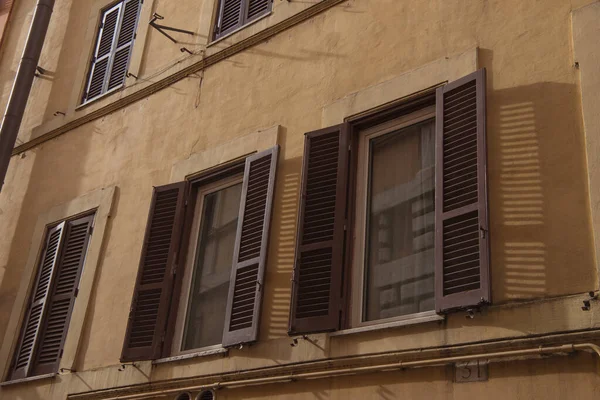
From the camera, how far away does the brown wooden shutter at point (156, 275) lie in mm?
7957

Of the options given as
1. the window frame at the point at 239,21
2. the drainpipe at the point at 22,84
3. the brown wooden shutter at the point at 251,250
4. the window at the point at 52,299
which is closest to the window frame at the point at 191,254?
the brown wooden shutter at the point at 251,250

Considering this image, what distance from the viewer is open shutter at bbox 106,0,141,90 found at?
1064cm

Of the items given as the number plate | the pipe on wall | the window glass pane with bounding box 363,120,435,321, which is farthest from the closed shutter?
the number plate

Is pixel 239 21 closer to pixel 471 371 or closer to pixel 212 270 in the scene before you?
pixel 212 270

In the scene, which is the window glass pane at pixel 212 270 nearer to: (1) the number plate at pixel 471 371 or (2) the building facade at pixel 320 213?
(2) the building facade at pixel 320 213

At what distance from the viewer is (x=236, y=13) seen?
31.0ft

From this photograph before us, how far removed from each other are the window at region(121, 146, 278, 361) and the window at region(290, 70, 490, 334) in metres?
0.56

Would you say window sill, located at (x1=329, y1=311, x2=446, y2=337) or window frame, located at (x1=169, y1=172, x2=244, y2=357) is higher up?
window frame, located at (x1=169, y1=172, x2=244, y2=357)

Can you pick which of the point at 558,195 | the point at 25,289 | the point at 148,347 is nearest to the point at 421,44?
the point at 558,195

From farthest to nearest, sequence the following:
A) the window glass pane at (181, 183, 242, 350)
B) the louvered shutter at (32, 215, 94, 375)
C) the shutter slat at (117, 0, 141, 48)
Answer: the shutter slat at (117, 0, 141, 48)
the louvered shutter at (32, 215, 94, 375)
the window glass pane at (181, 183, 242, 350)

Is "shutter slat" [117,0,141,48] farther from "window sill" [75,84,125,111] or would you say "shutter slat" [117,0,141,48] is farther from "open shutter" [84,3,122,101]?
"window sill" [75,84,125,111]

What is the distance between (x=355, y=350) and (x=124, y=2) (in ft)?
21.9

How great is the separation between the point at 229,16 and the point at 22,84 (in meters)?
3.02

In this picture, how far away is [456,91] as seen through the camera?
6617 mm
